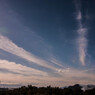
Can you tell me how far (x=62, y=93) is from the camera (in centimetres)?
9231

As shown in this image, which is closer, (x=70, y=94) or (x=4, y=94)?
(x=70, y=94)

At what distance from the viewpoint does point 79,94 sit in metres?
90.4

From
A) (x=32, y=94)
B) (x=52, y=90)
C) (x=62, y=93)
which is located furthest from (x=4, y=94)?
(x=62, y=93)

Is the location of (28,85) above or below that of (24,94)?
above

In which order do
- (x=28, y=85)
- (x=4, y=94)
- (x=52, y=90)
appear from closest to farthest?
(x=52, y=90) < (x=4, y=94) < (x=28, y=85)

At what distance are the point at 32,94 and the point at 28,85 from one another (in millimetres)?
26429

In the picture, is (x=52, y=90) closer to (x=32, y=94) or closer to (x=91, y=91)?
(x=32, y=94)

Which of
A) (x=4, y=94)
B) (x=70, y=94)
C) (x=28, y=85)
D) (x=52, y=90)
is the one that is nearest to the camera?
(x=70, y=94)

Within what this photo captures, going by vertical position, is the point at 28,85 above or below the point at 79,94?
above

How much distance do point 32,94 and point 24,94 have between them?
706 cm

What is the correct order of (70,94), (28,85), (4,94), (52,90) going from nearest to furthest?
(70,94)
(52,90)
(4,94)
(28,85)

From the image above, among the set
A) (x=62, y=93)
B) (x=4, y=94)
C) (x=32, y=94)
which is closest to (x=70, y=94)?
(x=62, y=93)

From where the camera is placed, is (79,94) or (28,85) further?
(28,85)

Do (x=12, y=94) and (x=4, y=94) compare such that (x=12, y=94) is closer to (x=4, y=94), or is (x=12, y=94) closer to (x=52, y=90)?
(x=4, y=94)
